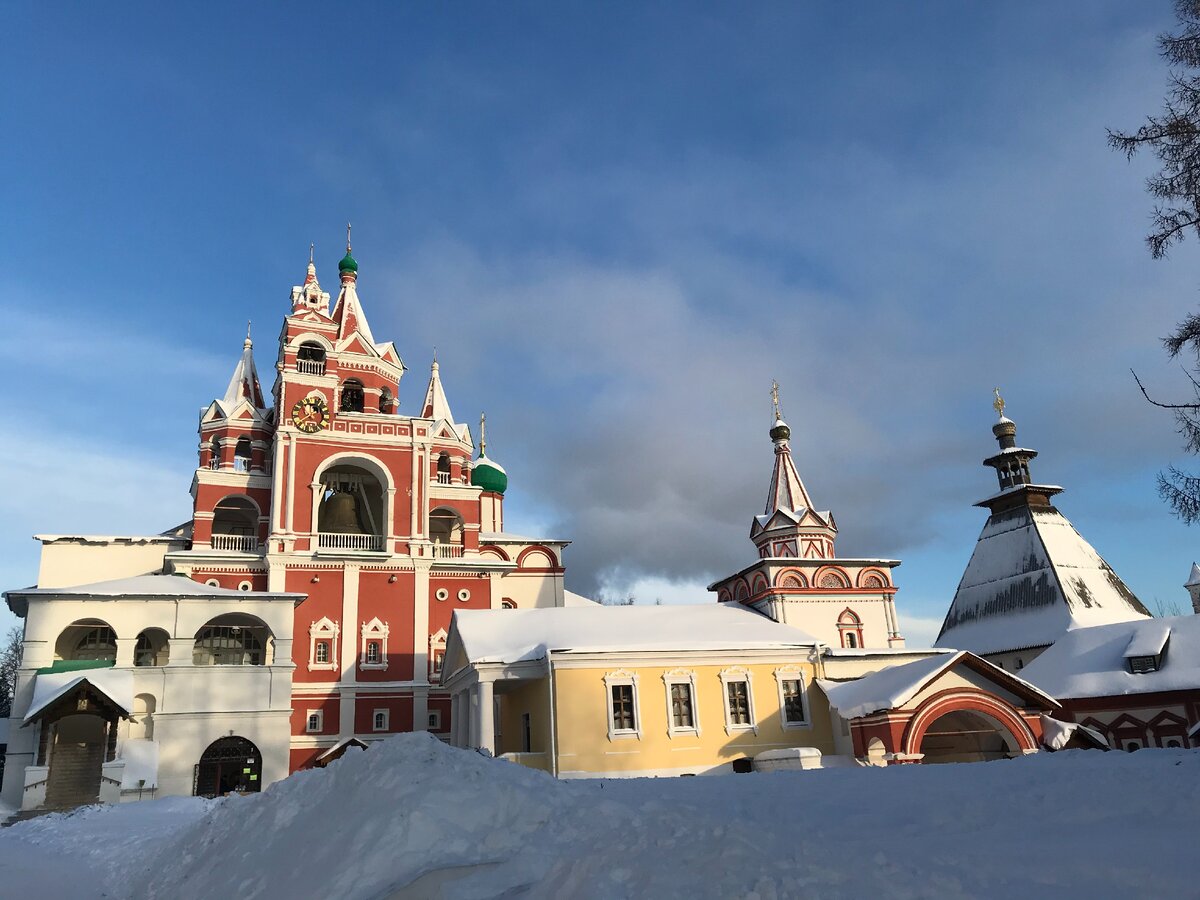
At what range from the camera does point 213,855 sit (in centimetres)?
942

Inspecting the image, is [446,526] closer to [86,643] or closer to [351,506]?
[351,506]

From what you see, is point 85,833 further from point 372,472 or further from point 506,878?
point 372,472

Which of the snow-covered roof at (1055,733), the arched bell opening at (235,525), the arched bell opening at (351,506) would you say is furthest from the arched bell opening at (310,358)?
the snow-covered roof at (1055,733)

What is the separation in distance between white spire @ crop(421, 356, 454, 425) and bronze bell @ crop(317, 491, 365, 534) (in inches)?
304

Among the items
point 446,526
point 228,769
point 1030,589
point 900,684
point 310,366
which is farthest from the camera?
point 446,526

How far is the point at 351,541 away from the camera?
3350cm

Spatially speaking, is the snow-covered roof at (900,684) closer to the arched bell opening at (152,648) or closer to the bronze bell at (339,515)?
the bronze bell at (339,515)

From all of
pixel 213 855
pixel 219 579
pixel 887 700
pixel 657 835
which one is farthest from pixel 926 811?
pixel 219 579

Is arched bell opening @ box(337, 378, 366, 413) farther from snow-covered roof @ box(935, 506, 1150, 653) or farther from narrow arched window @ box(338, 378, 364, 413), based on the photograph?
snow-covered roof @ box(935, 506, 1150, 653)

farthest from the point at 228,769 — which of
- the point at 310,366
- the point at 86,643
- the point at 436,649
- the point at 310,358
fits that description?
the point at 310,358

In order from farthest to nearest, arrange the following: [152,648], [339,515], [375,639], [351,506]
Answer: [351,506]
[339,515]
[375,639]
[152,648]

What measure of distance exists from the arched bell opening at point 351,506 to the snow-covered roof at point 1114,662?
85.2 feet

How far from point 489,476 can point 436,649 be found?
11.9m

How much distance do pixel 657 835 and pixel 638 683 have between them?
1748cm
